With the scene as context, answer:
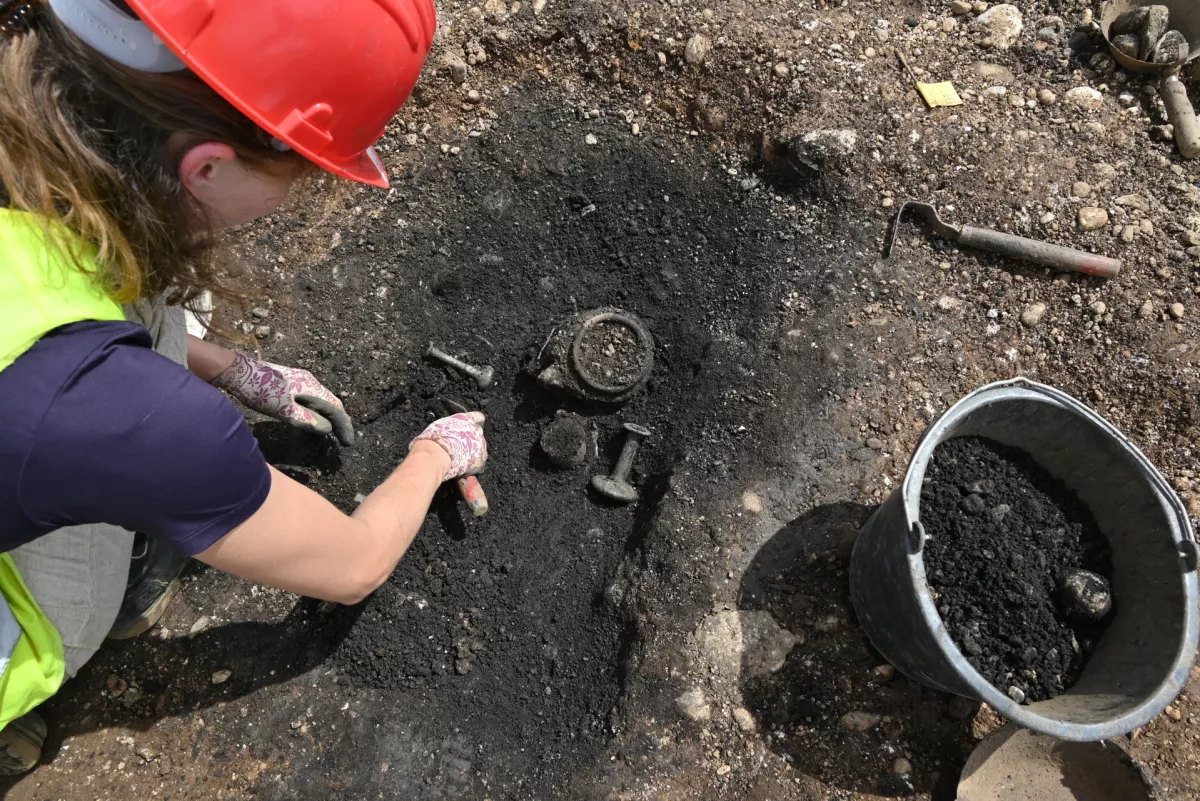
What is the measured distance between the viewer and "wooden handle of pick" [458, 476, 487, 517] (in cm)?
280

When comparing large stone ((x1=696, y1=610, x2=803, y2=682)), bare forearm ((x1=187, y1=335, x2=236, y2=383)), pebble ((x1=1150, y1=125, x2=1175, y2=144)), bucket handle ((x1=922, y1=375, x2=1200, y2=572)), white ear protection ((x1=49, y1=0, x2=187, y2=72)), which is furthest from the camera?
pebble ((x1=1150, y1=125, x2=1175, y2=144))

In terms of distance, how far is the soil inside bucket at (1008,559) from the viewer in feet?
7.30

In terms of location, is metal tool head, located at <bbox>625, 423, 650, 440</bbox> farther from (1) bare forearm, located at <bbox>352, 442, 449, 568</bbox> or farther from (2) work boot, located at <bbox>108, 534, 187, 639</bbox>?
(2) work boot, located at <bbox>108, 534, 187, 639</bbox>

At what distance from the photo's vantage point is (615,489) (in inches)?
119

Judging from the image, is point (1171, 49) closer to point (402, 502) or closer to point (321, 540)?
point (402, 502)

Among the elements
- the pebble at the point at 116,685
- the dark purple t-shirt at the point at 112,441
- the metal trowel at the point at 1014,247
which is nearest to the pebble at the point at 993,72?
the metal trowel at the point at 1014,247

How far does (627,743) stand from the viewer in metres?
2.41

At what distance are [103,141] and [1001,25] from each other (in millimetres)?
4109

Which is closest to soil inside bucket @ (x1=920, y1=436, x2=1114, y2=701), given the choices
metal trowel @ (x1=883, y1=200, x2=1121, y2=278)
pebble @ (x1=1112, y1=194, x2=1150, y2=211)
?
metal trowel @ (x1=883, y1=200, x2=1121, y2=278)

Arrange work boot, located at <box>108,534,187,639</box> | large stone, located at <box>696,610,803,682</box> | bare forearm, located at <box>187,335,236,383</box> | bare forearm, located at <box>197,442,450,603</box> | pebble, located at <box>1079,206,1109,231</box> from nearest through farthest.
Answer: bare forearm, located at <box>197,442,450,603</box> < large stone, located at <box>696,610,803,682</box> < work boot, located at <box>108,534,187,639</box> < bare forearm, located at <box>187,335,236,383</box> < pebble, located at <box>1079,206,1109,231</box>

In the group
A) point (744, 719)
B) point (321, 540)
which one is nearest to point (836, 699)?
point (744, 719)

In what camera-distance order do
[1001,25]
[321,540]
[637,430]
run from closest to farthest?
[321,540], [637,430], [1001,25]

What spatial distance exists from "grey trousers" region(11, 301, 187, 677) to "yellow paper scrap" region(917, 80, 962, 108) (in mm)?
3525

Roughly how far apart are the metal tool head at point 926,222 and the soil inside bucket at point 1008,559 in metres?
1.10
